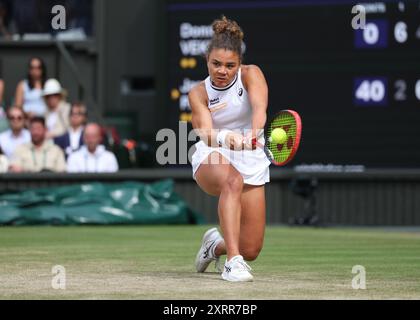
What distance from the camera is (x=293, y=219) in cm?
1733

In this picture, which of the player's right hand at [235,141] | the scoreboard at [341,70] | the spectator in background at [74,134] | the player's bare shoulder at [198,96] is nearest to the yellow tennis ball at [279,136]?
the player's right hand at [235,141]

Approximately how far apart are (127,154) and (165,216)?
1.65 m

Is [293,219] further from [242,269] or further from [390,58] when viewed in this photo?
[242,269]

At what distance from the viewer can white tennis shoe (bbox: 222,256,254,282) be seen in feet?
27.2

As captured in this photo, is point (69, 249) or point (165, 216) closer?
point (69, 249)

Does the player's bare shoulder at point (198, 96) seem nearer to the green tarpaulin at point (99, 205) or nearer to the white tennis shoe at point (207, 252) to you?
the white tennis shoe at point (207, 252)

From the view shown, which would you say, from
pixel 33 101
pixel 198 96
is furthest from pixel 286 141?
pixel 33 101

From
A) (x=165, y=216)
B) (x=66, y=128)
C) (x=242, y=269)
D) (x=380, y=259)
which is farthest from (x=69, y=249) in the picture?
(x=66, y=128)

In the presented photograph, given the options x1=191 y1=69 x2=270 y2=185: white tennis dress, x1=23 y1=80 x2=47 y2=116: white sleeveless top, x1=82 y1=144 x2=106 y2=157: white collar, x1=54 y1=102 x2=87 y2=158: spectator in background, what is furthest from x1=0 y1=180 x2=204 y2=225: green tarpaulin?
x1=191 y1=69 x2=270 y2=185: white tennis dress

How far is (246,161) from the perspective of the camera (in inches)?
345

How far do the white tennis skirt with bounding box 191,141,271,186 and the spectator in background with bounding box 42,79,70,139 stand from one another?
29.7 feet

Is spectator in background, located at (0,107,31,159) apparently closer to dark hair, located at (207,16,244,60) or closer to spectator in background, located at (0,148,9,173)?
spectator in background, located at (0,148,9,173)
